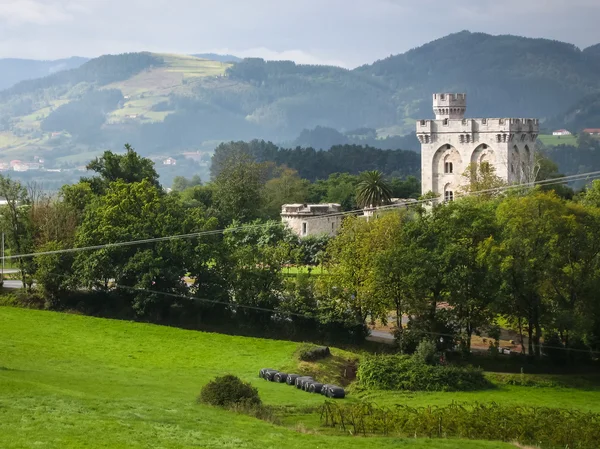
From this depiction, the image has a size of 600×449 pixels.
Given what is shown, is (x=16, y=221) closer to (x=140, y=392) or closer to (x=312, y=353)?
(x=312, y=353)

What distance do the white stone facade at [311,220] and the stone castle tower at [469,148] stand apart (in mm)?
13863

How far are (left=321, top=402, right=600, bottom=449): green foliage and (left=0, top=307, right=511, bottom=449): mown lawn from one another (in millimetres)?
1978

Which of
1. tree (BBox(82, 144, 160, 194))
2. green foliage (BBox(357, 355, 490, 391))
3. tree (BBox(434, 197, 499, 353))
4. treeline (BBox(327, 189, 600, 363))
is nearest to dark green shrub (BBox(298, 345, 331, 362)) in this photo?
green foliage (BBox(357, 355, 490, 391))

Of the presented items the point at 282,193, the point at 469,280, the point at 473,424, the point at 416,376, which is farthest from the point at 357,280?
the point at 282,193

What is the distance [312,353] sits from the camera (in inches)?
2329

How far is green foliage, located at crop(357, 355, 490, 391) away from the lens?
55.1 m

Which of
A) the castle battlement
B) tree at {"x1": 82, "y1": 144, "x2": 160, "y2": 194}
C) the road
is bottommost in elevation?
the road

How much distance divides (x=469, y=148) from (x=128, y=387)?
70218mm

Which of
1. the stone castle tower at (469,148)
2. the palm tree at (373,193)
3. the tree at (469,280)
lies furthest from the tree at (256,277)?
the stone castle tower at (469,148)

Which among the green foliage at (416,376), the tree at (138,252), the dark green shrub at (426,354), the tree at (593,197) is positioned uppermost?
the tree at (593,197)

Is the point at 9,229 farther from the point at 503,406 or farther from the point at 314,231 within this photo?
the point at 503,406

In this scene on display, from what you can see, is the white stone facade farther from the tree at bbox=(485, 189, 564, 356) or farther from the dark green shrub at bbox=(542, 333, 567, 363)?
the dark green shrub at bbox=(542, 333, 567, 363)

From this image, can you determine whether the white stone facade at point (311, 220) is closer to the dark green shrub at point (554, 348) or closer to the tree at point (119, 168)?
the tree at point (119, 168)

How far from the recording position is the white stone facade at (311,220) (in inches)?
3917
